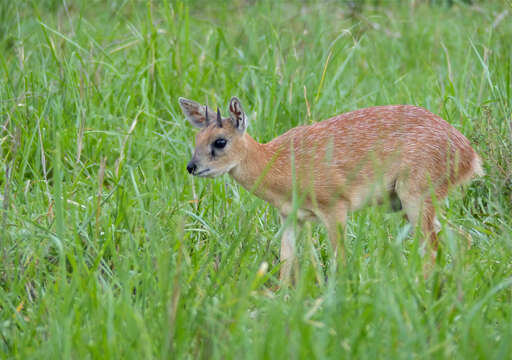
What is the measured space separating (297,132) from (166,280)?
233cm

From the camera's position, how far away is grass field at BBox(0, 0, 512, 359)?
2.71 metres

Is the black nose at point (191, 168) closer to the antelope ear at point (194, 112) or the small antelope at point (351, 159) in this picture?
the small antelope at point (351, 159)

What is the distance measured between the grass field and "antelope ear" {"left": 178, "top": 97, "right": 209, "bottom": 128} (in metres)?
0.33

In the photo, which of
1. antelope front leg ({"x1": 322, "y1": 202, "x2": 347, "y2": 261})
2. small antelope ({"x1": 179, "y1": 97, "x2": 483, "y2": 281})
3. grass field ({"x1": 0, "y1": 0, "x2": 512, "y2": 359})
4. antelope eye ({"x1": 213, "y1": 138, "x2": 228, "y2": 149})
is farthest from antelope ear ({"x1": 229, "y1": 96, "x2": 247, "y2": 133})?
antelope front leg ({"x1": 322, "y1": 202, "x2": 347, "y2": 261})

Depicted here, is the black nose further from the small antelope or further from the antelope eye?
the antelope eye

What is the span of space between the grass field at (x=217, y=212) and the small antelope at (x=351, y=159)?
14cm

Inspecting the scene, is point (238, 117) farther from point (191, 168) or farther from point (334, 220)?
point (334, 220)

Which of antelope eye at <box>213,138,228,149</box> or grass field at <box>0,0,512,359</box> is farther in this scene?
antelope eye at <box>213,138,228,149</box>

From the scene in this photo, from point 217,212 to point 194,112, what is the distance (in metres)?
0.76

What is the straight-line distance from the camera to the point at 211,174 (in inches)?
179

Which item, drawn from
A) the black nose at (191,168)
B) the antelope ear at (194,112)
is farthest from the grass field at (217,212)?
the antelope ear at (194,112)

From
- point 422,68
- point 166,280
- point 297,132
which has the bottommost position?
point 422,68

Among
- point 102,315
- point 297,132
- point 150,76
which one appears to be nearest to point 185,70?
point 150,76

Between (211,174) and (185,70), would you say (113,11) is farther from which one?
(211,174)
